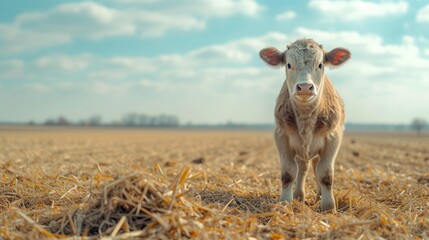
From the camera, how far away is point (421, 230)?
5.11m

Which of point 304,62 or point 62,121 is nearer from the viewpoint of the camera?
point 304,62

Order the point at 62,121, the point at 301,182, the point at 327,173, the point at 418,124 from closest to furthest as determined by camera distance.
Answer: the point at 327,173 → the point at 301,182 → the point at 418,124 → the point at 62,121

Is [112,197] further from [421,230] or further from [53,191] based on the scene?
[421,230]

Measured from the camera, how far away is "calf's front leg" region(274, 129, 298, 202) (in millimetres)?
6720

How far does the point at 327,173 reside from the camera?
6.61 metres

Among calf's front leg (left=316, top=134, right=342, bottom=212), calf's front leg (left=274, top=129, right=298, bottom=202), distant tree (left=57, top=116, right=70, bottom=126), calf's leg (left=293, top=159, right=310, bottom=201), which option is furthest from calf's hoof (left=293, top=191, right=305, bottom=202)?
distant tree (left=57, top=116, right=70, bottom=126)

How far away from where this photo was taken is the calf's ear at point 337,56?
282 inches

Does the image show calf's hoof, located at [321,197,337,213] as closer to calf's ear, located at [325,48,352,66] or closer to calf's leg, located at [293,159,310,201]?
calf's leg, located at [293,159,310,201]

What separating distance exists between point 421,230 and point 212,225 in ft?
9.43

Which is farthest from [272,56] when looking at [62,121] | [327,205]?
[62,121]

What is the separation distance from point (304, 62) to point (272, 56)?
1024 millimetres

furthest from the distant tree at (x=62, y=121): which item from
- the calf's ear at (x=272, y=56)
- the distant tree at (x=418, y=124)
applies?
the calf's ear at (x=272, y=56)

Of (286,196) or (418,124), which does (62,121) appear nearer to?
(418,124)

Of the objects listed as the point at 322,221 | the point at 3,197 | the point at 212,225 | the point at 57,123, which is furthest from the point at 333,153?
the point at 57,123
